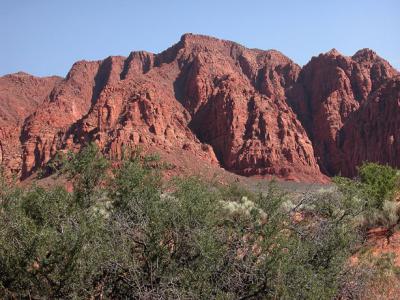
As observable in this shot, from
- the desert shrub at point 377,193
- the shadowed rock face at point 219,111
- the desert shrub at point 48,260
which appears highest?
the shadowed rock face at point 219,111

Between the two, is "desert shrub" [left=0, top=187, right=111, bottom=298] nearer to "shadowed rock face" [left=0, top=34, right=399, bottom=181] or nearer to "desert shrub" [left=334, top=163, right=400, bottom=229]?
"desert shrub" [left=334, top=163, right=400, bottom=229]

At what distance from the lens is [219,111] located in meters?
105

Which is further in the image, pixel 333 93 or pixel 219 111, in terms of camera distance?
pixel 333 93

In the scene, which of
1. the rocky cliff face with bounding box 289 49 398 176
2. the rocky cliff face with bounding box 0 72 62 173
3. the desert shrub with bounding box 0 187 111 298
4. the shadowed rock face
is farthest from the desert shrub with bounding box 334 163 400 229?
the rocky cliff face with bounding box 289 49 398 176

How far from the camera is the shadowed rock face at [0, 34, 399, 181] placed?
90.3 meters

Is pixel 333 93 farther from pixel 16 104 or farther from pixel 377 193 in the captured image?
pixel 377 193

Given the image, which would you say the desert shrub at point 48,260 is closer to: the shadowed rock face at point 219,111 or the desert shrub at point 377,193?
the desert shrub at point 377,193

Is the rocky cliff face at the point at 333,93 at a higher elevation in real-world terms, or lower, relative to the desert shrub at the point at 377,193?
higher

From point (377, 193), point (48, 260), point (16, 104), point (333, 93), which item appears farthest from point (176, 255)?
point (16, 104)

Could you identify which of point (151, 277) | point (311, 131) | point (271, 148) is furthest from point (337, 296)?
point (311, 131)

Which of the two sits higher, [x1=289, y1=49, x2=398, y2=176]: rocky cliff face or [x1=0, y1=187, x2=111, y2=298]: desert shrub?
[x1=289, y1=49, x2=398, y2=176]: rocky cliff face

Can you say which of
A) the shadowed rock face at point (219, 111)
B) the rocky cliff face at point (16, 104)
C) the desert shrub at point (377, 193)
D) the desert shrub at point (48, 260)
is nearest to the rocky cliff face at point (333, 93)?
the shadowed rock face at point (219, 111)

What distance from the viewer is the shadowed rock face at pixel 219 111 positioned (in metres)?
90.3

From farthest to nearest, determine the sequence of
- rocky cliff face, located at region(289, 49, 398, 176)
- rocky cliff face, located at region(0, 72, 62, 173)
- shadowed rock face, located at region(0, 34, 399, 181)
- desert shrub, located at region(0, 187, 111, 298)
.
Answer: rocky cliff face, located at region(289, 49, 398, 176) → rocky cliff face, located at region(0, 72, 62, 173) → shadowed rock face, located at region(0, 34, 399, 181) → desert shrub, located at region(0, 187, 111, 298)
